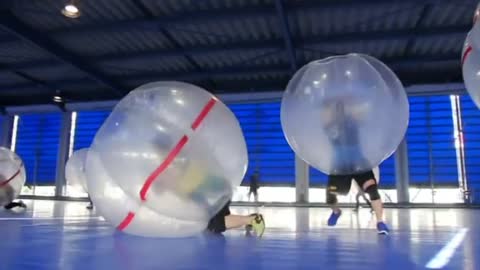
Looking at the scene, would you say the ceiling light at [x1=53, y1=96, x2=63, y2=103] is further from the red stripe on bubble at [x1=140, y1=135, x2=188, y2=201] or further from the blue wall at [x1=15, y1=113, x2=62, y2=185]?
the red stripe on bubble at [x1=140, y1=135, x2=188, y2=201]

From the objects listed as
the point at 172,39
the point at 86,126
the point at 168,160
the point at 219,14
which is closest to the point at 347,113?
the point at 168,160

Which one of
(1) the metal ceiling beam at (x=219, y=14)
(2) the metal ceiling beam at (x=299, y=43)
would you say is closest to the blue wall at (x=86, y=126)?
(2) the metal ceiling beam at (x=299, y=43)

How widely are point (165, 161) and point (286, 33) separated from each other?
22.3 feet

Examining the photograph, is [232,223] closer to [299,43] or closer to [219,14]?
[219,14]

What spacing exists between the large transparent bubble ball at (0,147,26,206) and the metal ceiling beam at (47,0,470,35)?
4.36 meters

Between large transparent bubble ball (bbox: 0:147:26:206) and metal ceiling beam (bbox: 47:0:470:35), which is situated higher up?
metal ceiling beam (bbox: 47:0:470:35)

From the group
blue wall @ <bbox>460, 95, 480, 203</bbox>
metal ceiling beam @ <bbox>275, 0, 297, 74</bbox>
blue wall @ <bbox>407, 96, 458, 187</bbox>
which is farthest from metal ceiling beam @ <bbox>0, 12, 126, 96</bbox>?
blue wall @ <bbox>460, 95, 480, 203</bbox>

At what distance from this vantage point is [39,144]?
15148 millimetres

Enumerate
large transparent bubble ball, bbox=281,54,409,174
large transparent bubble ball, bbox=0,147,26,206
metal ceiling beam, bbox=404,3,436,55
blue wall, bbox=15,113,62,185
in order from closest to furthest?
1. large transparent bubble ball, bbox=281,54,409,174
2. large transparent bubble ball, bbox=0,147,26,206
3. metal ceiling beam, bbox=404,3,436,55
4. blue wall, bbox=15,113,62,185

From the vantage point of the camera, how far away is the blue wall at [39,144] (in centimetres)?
1491

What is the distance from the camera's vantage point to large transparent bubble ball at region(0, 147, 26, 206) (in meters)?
4.66

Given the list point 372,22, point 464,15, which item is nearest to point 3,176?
point 372,22

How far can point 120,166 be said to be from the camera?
7.58 feet

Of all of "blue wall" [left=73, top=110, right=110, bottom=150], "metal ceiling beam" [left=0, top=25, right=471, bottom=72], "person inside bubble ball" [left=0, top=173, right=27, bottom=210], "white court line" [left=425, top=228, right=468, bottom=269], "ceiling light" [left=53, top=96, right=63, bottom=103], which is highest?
"metal ceiling beam" [left=0, top=25, right=471, bottom=72]
